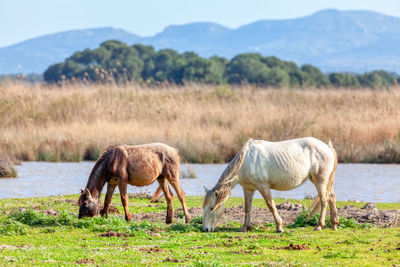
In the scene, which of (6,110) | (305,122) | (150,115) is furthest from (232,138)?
(6,110)

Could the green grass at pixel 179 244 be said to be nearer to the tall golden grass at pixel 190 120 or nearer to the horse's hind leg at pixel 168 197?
the horse's hind leg at pixel 168 197

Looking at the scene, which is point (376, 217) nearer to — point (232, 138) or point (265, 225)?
point (265, 225)

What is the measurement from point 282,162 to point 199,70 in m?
42.9

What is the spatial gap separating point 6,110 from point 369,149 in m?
14.9

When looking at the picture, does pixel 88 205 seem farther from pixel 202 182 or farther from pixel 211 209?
pixel 202 182

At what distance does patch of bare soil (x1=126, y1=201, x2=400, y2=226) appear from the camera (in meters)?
12.1

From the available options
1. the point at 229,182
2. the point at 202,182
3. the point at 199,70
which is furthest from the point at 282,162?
the point at 199,70

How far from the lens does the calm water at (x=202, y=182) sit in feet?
59.2

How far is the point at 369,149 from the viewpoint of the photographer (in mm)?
24312

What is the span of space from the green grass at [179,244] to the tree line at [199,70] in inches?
1383

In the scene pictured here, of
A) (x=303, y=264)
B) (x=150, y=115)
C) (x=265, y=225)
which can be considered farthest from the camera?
(x=150, y=115)

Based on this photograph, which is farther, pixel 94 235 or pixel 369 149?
pixel 369 149

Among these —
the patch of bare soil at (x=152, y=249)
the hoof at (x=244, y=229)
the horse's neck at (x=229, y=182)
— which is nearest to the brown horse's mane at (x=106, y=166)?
the horse's neck at (x=229, y=182)

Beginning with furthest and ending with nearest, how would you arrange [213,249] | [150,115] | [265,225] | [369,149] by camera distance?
[150,115] < [369,149] < [265,225] < [213,249]
